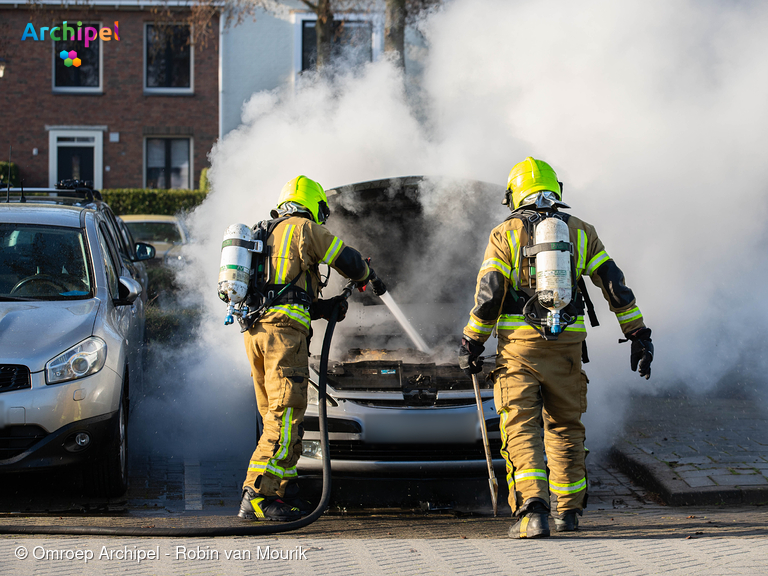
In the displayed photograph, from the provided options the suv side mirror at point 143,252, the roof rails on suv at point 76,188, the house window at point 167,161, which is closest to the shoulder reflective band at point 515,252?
the suv side mirror at point 143,252

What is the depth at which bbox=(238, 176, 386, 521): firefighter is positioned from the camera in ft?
13.2

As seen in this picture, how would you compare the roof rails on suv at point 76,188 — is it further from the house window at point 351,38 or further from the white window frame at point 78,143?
the white window frame at point 78,143

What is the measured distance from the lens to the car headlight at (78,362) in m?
4.08

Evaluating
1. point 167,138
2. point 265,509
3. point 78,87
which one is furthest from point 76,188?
point 78,87

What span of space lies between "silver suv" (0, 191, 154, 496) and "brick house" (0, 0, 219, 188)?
15.9 meters

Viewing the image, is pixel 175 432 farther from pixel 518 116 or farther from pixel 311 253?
pixel 518 116

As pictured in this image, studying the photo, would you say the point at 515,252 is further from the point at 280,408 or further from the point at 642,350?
the point at 280,408

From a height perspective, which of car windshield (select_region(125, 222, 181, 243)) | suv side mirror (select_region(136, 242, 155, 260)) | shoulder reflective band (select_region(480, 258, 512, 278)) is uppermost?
car windshield (select_region(125, 222, 181, 243))

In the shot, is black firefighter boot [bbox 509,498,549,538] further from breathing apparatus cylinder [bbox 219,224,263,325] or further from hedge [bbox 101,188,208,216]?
hedge [bbox 101,188,208,216]

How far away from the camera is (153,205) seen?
1919cm

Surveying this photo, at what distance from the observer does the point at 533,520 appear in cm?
360

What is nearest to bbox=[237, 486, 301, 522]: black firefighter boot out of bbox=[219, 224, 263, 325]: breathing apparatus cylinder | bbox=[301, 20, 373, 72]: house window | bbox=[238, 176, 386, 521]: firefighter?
bbox=[238, 176, 386, 521]: firefighter

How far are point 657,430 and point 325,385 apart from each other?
9.77 feet

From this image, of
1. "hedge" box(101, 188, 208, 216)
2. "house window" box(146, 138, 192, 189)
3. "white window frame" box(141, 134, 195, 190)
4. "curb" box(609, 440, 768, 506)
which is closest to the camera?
"curb" box(609, 440, 768, 506)
